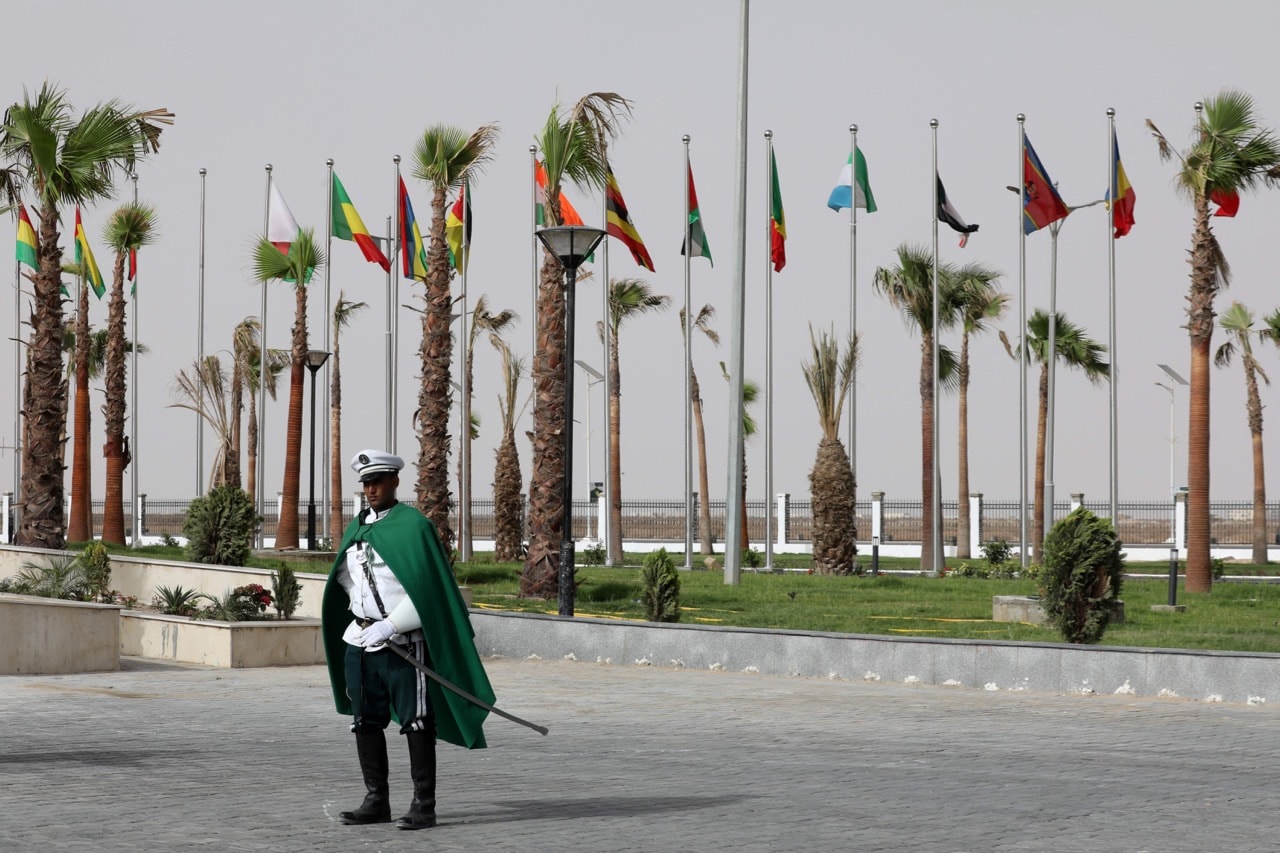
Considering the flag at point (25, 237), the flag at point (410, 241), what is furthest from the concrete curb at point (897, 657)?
the flag at point (25, 237)

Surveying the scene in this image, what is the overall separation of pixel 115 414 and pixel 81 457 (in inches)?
51.3

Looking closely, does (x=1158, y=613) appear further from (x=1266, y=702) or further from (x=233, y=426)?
(x=233, y=426)

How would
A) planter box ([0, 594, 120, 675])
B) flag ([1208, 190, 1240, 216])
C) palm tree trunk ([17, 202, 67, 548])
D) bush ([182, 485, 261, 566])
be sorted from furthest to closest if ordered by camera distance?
flag ([1208, 190, 1240, 216]), palm tree trunk ([17, 202, 67, 548]), bush ([182, 485, 261, 566]), planter box ([0, 594, 120, 675])

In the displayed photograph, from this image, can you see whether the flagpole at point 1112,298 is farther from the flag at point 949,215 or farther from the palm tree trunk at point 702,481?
the palm tree trunk at point 702,481

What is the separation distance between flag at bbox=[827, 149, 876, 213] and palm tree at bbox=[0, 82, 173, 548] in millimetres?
14576

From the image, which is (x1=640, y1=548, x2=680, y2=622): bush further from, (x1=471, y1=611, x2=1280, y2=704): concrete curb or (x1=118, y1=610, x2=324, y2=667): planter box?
(x1=118, y1=610, x2=324, y2=667): planter box

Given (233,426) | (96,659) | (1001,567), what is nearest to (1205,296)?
(1001,567)

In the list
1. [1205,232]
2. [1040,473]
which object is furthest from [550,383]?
[1040,473]

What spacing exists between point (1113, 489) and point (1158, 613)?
7.84 m

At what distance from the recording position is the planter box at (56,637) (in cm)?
1616

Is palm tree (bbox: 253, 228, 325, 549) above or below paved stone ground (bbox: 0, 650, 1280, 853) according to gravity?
above

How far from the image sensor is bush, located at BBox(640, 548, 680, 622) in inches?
743

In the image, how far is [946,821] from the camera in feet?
26.0

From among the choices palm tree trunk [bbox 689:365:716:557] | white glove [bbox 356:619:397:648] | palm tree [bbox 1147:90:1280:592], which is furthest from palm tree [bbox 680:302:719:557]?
white glove [bbox 356:619:397:648]
